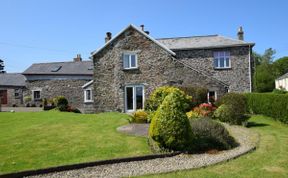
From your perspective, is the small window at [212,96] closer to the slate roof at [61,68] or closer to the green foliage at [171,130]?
the green foliage at [171,130]

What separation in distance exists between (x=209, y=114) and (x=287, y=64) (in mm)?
74957

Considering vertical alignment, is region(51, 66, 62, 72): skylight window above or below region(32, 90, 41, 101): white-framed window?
above

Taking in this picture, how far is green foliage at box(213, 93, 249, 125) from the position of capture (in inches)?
610

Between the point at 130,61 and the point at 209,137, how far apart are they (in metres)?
15.5

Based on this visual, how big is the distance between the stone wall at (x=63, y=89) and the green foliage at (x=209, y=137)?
2695 cm

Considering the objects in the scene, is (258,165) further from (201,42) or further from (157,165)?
(201,42)

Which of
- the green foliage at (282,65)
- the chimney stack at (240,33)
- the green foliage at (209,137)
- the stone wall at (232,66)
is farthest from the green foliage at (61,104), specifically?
the green foliage at (282,65)

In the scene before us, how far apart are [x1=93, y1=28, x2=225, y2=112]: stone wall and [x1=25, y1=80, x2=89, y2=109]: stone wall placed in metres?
11.2

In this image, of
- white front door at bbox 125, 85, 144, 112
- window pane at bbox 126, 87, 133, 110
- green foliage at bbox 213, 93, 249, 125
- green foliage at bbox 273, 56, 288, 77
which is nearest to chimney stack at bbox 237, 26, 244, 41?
white front door at bbox 125, 85, 144, 112

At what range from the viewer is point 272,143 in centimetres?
1073

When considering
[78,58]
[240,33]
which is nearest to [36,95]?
[78,58]

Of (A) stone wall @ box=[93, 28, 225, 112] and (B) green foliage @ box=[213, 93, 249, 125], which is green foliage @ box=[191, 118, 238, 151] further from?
(A) stone wall @ box=[93, 28, 225, 112]

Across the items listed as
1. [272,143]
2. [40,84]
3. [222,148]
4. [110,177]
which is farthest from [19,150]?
[40,84]

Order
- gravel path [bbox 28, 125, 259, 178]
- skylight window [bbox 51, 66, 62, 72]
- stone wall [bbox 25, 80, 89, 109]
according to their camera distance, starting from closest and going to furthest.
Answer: gravel path [bbox 28, 125, 259, 178]
stone wall [bbox 25, 80, 89, 109]
skylight window [bbox 51, 66, 62, 72]
